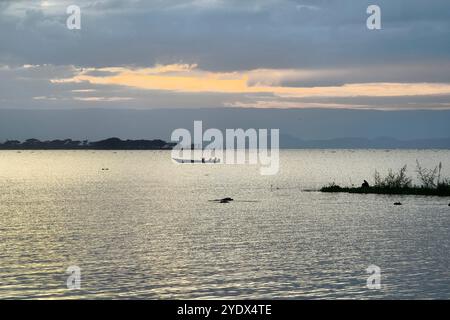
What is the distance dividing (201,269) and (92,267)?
5975 millimetres

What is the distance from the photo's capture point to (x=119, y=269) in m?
36.0

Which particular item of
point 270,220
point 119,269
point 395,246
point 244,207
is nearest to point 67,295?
point 119,269

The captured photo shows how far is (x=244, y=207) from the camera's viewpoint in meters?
75.7

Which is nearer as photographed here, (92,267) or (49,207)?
(92,267)

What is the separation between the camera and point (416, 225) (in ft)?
187

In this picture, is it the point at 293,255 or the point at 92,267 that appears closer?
the point at 92,267

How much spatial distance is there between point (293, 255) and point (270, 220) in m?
20.7

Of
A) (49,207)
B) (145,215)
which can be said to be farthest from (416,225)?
(49,207)
